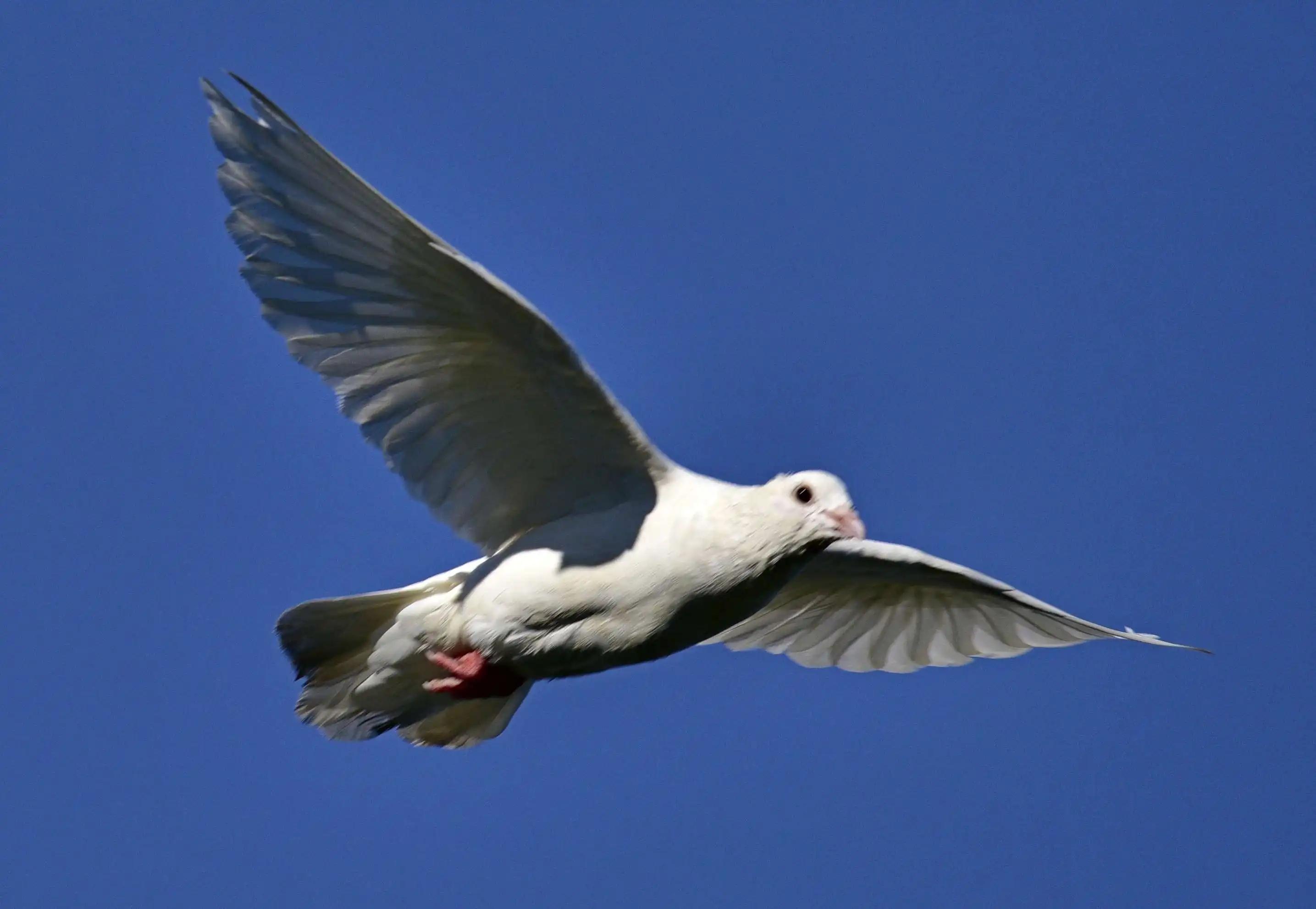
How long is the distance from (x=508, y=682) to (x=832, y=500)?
7.83 ft

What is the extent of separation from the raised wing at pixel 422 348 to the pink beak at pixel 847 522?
113cm

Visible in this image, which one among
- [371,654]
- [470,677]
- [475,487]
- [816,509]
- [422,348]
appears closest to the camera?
[816,509]

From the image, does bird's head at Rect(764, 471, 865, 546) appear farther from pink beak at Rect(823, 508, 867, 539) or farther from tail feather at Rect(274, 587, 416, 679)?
tail feather at Rect(274, 587, 416, 679)

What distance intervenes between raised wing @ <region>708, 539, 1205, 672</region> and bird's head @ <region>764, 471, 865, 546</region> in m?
2.01

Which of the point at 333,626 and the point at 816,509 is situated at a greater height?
the point at 816,509

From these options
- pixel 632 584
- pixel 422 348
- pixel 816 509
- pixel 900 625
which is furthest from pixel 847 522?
pixel 900 625

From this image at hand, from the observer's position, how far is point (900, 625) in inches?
559

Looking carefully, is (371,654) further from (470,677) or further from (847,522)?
(847,522)

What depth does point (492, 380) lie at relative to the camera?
38.1ft

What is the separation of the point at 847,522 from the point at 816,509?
20 cm

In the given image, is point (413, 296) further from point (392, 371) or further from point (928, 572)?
point (928, 572)

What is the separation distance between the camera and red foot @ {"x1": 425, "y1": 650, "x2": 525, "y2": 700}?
38.6 ft

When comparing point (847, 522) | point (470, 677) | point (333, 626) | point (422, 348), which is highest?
point (422, 348)

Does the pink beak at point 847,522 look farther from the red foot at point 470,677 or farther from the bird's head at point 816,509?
the red foot at point 470,677
